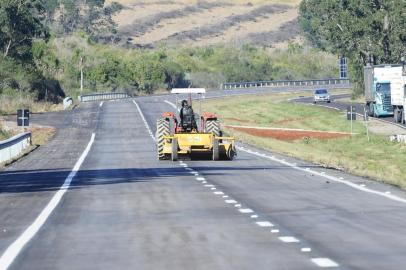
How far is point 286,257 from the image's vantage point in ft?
44.4

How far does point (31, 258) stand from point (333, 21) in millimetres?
112136

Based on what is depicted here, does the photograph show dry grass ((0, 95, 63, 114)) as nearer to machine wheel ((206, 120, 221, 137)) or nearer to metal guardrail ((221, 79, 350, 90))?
machine wheel ((206, 120, 221, 137))

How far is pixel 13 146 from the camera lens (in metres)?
49.8

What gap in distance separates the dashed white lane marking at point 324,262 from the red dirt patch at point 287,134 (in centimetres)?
5962

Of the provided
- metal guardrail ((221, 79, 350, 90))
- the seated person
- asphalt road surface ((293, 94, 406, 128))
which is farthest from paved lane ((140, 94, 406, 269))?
metal guardrail ((221, 79, 350, 90))

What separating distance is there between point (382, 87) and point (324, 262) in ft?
242

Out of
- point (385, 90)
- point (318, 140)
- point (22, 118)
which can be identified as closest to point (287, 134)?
point (318, 140)

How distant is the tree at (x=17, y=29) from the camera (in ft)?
390

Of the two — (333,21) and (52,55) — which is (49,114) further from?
(52,55)

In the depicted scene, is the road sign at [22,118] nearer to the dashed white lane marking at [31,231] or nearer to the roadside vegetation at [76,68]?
the dashed white lane marking at [31,231]

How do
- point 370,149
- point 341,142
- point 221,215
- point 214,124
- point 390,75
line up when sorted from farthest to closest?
point 390,75 → point 341,142 → point 370,149 → point 214,124 → point 221,215

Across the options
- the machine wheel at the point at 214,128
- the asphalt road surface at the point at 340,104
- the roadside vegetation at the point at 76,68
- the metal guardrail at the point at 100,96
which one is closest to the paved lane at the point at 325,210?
the machine wheel at the point at 214,128

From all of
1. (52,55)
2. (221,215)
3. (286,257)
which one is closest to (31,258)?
(286,257)

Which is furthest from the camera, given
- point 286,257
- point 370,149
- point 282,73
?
point 282,73
